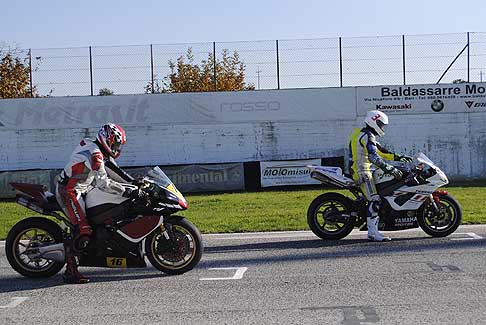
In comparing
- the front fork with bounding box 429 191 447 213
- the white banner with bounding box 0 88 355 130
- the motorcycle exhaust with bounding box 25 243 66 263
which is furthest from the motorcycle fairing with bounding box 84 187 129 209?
the white banner with bounding box 0 88 355 130

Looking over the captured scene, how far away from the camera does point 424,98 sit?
29922 millimetres

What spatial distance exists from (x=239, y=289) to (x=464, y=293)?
2.28 m

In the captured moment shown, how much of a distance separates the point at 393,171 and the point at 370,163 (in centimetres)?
38

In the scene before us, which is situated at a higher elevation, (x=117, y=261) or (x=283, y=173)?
(x=283, y=173)

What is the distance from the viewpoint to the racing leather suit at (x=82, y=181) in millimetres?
8188

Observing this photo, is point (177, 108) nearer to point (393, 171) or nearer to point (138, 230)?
point (393, 171)

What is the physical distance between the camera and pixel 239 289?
25.2 feet

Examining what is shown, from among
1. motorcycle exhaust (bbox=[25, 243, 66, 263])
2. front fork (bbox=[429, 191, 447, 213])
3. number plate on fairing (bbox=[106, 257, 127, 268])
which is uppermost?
front fork (bbox=[429, 191, 447, 213])

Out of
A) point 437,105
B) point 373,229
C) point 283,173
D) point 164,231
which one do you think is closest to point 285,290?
point 164,231

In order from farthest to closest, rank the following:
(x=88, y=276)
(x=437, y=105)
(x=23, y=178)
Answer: (x=437, y=105) < (x=23, y=178) < (x=88, y=276)

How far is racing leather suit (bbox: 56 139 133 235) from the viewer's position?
819 centimetres

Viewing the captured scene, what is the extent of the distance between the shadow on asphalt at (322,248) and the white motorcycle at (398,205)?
0.21 m

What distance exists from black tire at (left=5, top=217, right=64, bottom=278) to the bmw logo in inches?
937

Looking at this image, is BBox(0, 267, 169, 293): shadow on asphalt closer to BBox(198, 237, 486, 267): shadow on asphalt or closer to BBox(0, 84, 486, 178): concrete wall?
BBox(198, 237, 486, 267): shadow on asphalt
